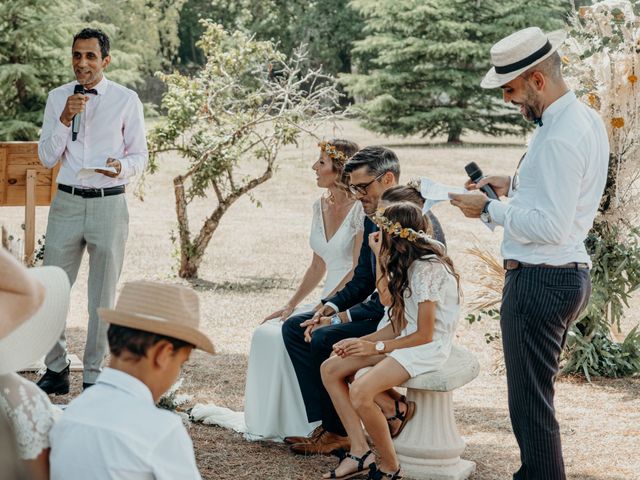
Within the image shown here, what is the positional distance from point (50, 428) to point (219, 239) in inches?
488

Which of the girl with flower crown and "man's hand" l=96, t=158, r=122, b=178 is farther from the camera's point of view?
"man's hand" l=96, t=158, r=122, b=178

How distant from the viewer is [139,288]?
248cm

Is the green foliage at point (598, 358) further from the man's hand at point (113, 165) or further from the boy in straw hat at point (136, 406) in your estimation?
the boy in straw hat at point (136, 406)

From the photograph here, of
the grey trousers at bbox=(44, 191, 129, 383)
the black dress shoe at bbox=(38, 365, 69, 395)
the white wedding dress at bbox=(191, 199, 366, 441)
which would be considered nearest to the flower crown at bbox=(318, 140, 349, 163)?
the white wedding dress at bbox=(191, 199, 366, 441)

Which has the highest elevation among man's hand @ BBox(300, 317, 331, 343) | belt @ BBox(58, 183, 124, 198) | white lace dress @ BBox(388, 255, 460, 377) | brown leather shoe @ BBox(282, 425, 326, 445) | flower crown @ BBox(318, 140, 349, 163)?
flower crown @ BBox(318, 140, 349, 163)

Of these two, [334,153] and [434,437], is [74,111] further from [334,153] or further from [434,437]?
[434,437]

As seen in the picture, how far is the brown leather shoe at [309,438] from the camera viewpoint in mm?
5129

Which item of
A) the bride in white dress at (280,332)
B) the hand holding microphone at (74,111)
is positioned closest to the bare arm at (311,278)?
the bride in white dress at (280,332)

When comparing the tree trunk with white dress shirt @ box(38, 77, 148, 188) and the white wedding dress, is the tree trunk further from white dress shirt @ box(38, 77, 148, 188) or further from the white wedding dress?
the white wedding dress

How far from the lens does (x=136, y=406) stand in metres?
2.32

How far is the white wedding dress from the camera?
5297mm

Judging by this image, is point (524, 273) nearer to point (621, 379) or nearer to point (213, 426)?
point (213, 426)

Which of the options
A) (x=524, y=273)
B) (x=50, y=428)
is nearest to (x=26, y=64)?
(x=524, y=273)

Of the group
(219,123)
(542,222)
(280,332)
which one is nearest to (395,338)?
(280,332)
